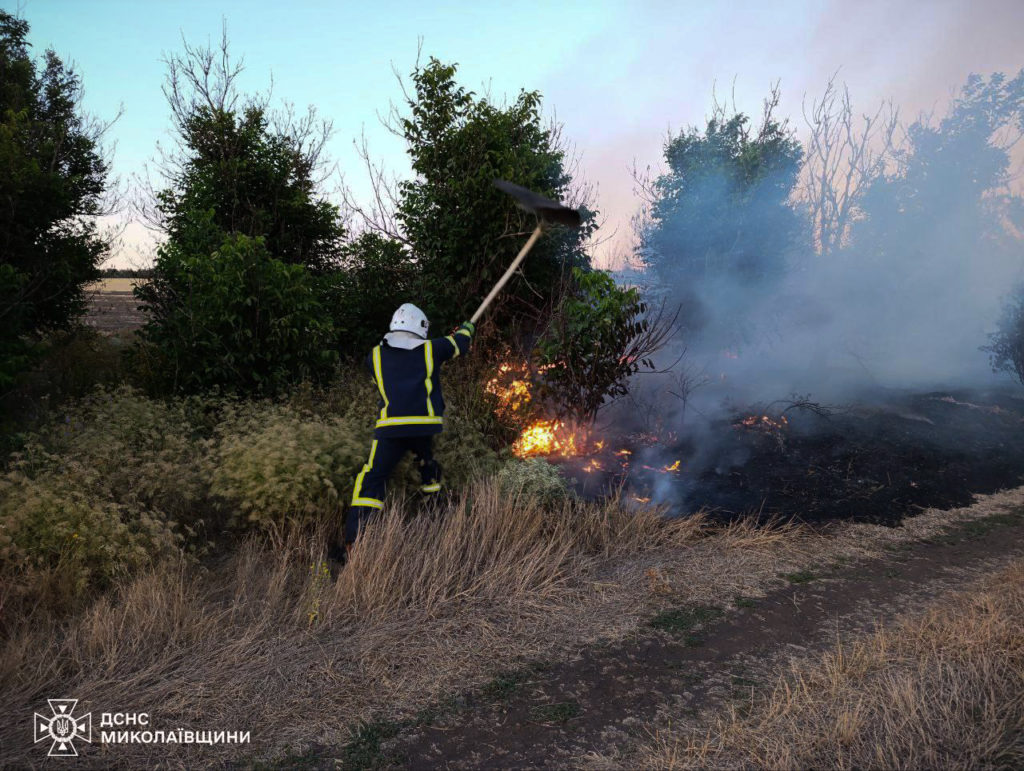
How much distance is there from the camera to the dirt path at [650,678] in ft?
9.58

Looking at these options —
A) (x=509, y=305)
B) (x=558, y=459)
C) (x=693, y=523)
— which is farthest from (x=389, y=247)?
(x=693, y=523)

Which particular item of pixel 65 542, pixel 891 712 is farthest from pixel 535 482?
pixel 65 542

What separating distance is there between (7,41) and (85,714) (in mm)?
13679

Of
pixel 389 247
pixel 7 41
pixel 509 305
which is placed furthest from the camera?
pixel 7 41

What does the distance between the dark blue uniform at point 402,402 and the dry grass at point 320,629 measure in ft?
1.29

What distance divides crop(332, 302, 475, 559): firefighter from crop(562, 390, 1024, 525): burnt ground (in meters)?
2.10

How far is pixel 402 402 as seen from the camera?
16.5 ft

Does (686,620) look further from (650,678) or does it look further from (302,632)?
(302,632)

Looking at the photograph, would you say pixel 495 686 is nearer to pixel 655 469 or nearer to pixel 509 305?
pixel 655 469

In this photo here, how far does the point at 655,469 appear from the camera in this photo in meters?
7.29

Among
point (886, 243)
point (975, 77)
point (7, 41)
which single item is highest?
point (975, 77)

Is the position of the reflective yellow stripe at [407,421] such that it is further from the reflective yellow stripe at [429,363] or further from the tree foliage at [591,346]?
the tree foliage at [591,346]

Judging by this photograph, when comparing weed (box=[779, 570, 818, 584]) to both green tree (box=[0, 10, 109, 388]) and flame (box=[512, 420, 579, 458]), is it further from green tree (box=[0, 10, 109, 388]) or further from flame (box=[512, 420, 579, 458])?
green tree (box=[0, 10, 109, 388])

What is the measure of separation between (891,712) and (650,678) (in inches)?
44.1
